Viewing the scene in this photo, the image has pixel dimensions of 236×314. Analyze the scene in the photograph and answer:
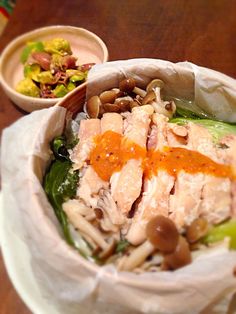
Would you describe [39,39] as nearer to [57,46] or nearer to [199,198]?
[57,46]

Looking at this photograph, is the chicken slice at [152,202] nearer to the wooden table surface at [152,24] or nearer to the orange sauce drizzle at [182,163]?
the orange sauce drizzle at [182,163]

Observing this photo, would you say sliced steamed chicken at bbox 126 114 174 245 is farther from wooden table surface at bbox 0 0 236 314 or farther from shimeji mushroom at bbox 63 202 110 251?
wooden table surface at bbox 0 0 236 314

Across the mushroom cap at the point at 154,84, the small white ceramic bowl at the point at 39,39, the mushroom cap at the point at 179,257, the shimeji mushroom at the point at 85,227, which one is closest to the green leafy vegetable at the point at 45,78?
the small white ceramic bowl at the point at 39,39

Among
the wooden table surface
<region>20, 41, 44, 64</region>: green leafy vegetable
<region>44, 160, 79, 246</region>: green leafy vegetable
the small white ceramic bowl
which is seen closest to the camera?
<region>44, 160, 79, 246</region>: green leafy vegetable

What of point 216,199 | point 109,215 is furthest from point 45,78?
point 216,199

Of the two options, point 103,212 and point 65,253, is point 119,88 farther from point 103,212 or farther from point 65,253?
point 65,253

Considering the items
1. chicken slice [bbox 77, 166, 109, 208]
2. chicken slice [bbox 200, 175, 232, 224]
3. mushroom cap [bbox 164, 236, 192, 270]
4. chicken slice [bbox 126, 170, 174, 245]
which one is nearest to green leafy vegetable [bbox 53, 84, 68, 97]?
chicken slice [bbox 77, 166, 109, 208]
